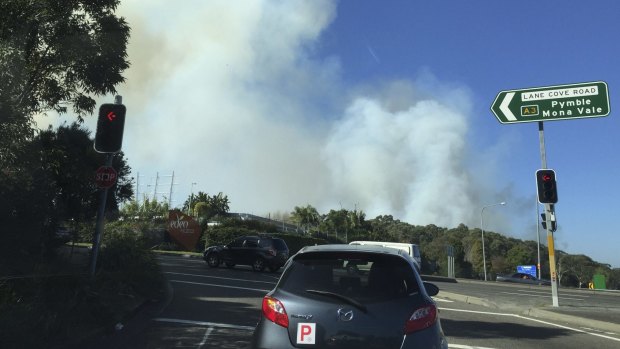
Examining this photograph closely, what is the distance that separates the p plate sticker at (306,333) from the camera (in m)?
3.84

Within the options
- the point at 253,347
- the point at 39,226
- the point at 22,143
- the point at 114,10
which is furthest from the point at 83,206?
the point at 253,347

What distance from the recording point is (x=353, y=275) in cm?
428

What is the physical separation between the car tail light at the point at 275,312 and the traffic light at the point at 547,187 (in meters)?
12.3

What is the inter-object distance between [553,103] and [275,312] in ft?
43.0

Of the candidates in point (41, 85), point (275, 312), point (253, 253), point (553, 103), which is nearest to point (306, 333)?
point (275, 312)

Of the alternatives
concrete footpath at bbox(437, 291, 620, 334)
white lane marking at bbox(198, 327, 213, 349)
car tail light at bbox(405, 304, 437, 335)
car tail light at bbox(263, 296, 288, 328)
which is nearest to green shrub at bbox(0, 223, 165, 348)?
white lane marking at bbox(198, 327, 213, 349)

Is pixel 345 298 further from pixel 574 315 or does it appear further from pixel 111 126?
pixel 574 315

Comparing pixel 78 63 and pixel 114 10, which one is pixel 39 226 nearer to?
pixel 78 63

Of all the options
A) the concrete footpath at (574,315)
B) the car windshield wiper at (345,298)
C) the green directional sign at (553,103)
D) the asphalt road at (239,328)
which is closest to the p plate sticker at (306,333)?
the car windshield wiper at (345,298)

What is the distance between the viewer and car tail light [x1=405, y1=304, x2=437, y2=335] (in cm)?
383

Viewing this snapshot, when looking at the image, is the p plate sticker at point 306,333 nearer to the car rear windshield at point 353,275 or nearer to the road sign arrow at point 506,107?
the car rear windshield at point 353,275

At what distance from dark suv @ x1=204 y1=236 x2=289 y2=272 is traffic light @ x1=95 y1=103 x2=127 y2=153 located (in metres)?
13.4

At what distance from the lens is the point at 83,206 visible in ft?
51.4

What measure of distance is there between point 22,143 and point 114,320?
6.11 meters
